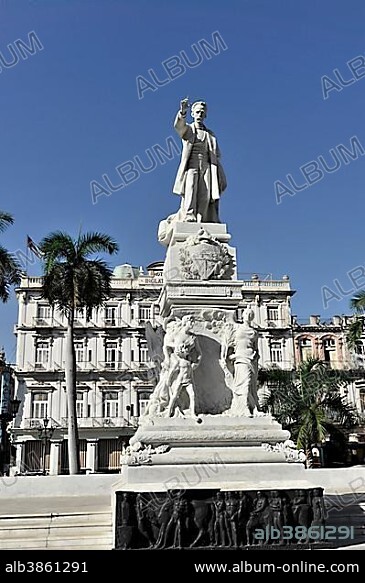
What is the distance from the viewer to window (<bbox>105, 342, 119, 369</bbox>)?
48716 millimetres

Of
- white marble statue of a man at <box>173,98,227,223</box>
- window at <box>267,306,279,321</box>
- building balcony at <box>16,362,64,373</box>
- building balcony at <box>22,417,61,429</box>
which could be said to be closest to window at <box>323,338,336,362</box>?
window at <box>267,306,279,321</box>

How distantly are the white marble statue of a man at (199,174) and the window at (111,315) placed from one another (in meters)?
38.2

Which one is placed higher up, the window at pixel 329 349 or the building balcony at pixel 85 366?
the window at pixel 329 349

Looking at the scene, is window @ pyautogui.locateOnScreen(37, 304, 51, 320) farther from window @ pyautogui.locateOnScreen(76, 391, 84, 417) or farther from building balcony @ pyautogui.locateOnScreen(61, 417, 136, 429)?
building balcony @ pyautogui.locateOnScreen(61, 417, 136, 429)

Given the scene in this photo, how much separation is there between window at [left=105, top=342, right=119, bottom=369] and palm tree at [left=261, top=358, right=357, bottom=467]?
1773cm

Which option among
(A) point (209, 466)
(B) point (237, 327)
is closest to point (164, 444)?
(A) point (209, 466)

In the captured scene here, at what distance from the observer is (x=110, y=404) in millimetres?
47750

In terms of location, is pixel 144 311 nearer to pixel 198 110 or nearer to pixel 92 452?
pixel 92 452

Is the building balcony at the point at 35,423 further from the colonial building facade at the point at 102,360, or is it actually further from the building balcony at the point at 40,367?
the building balcony at the point at 40,367

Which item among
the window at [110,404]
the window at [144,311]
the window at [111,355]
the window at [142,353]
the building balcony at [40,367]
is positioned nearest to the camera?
the window at [110,404]

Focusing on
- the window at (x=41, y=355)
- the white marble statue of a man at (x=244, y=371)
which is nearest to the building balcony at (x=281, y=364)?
the window at (x=41, y=355)

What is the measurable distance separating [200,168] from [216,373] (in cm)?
432
